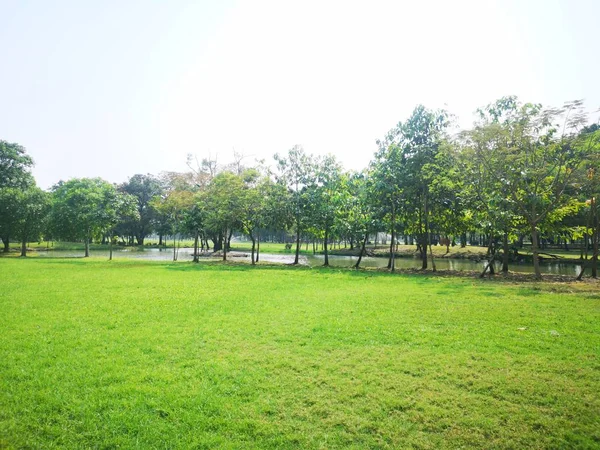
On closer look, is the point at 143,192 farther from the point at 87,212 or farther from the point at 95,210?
the point at 95,210

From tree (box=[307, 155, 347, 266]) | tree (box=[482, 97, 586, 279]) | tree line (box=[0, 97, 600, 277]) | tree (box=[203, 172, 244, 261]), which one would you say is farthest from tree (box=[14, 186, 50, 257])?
tree (box=[482, 97, 586, 279])

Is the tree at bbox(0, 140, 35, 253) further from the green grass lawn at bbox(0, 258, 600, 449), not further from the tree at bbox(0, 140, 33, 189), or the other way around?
the green grass lawn at bbox(0, 258, 600, 449)

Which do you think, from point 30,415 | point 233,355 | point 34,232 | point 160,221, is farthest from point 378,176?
point 160,221

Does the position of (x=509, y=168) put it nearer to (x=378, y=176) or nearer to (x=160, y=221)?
(x=378, y=176)

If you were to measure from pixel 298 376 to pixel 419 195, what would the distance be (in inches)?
1004

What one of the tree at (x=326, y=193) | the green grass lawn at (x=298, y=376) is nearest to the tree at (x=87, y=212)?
the tree at (x=326, y=193)

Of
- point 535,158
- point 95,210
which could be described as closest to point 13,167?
point 95,210

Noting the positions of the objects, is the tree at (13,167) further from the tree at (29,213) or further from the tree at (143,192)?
the tree at (143,192)

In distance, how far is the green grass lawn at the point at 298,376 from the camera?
174 inches

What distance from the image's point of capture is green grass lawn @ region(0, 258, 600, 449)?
4414 millimetres

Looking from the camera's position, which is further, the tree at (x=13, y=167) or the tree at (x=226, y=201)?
the tree at (x=13, y=167)

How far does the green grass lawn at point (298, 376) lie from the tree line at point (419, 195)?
1170 centimetres

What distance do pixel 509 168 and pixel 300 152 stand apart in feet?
60.0

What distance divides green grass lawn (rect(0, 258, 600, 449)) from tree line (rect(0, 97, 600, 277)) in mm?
11700
